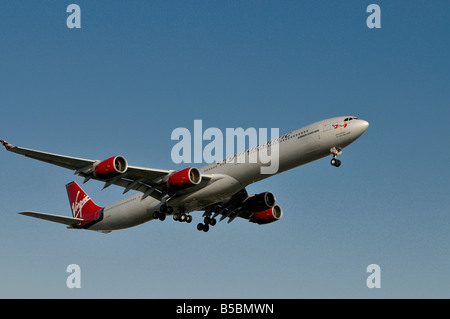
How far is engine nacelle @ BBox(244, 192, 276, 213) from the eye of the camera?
4981 centimetres

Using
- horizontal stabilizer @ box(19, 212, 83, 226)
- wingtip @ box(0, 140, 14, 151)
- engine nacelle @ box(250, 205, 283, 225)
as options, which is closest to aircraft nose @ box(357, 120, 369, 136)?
engine nacelle @ box(250, 205, 283, 225)

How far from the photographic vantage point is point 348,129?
40938 millimetres

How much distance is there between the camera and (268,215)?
53406 mm

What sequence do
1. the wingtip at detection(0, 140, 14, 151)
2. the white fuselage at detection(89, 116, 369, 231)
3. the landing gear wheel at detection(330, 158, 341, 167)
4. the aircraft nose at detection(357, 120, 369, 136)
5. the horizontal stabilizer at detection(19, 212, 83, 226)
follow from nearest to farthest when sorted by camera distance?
1. the wingtip at detection(0, 140, 14, 151)
2. the aircraft nose at detection(357, 120, 369, 136)
3. the white fuselage at detection(89, 116, 369, 231)
4. the landing gear wheel at detection(330, 158, 341, 167)
5. the horizontal stabilizer at detection(19, 212, 83, 226)

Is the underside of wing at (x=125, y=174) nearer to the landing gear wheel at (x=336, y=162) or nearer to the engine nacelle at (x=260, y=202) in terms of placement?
the engine nacelle at (x=260, y=202)

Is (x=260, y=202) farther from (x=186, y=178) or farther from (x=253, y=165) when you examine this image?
(x=186, y=178)

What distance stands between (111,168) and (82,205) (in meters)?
16.2

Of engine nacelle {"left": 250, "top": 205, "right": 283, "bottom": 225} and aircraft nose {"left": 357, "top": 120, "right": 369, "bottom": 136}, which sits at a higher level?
aircraft nose {"left": 357, "top": 120, "right": 369, "bottom": 136}

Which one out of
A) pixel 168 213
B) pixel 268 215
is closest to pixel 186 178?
pixel 168 213

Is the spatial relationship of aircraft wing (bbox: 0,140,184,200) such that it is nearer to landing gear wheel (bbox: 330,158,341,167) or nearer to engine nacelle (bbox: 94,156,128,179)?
engine nacelle (bbox: 94,156,128,179)

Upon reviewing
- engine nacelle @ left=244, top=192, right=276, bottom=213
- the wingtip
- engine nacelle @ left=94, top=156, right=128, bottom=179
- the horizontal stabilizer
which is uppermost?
the wingtip
